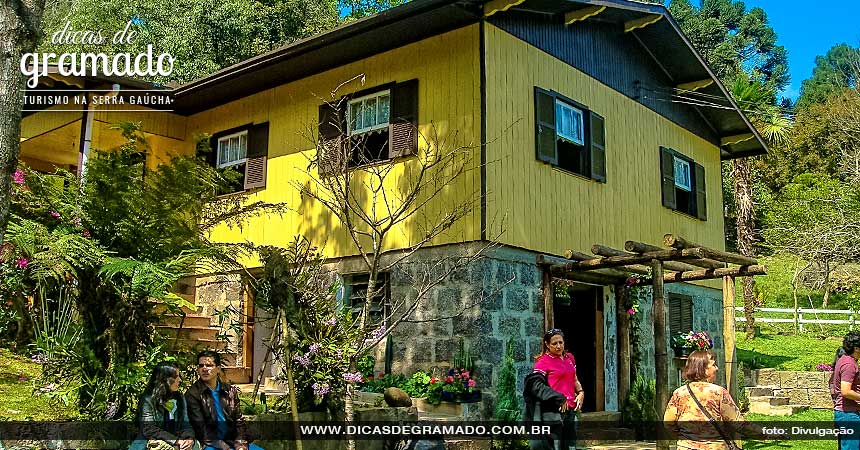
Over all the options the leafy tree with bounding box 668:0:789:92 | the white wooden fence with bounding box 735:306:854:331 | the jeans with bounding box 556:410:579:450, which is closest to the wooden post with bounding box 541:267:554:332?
the jeans with bounding box 556:410:579:450

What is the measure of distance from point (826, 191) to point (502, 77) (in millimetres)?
20586

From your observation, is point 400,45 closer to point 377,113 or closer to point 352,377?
point 377,113

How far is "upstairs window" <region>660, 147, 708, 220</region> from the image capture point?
14375 mm

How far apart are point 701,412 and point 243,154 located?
9758mm

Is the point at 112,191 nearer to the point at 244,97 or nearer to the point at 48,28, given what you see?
the point at 244,97

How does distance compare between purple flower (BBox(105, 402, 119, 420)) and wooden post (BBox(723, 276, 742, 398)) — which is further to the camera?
wooden post (BBox(723, 276, 742, 398))

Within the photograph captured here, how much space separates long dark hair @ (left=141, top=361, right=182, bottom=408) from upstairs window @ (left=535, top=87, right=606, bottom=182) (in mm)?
6085

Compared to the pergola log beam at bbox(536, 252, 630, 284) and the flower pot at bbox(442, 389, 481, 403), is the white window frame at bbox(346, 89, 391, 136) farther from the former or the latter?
the flower pot at bbox(442, 389, 481, 403)

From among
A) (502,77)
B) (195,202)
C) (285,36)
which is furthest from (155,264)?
(285,36)

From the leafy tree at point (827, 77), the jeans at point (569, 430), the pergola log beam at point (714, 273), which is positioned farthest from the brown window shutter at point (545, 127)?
the leafy tree at point (827, 77)

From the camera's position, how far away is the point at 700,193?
15.4 metres

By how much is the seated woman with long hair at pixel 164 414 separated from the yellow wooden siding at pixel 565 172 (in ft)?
15.5

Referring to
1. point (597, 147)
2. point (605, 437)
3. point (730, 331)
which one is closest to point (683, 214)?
point (597, 147)

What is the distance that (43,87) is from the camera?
41.8 feet
